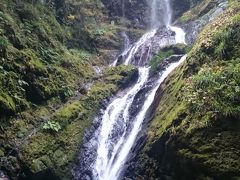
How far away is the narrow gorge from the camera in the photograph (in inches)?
304

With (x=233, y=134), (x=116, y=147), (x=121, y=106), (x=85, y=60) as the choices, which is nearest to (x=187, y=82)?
(x=233, y=134)

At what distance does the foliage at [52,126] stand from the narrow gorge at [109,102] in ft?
0.12

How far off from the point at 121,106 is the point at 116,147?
241cm

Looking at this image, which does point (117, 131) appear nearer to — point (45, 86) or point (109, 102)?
point (109, 102)

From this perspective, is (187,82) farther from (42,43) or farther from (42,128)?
(42,43)

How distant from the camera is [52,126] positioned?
1181 cm

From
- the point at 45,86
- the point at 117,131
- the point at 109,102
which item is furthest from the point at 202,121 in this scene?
the point at 109,102

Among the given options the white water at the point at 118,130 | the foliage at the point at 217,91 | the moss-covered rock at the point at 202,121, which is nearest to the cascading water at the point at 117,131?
the white water at the point at 118,130

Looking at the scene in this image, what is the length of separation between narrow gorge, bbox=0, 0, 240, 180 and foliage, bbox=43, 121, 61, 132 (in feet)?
0.12

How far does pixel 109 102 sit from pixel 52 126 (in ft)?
12.1

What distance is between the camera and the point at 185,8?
85.8ft

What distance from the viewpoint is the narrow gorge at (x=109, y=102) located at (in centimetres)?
773

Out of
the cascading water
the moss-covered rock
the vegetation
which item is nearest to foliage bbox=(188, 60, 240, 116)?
the moss-covered rock

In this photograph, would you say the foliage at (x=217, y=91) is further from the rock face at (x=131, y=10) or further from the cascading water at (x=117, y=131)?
the rock face at (x=131, y=10)
